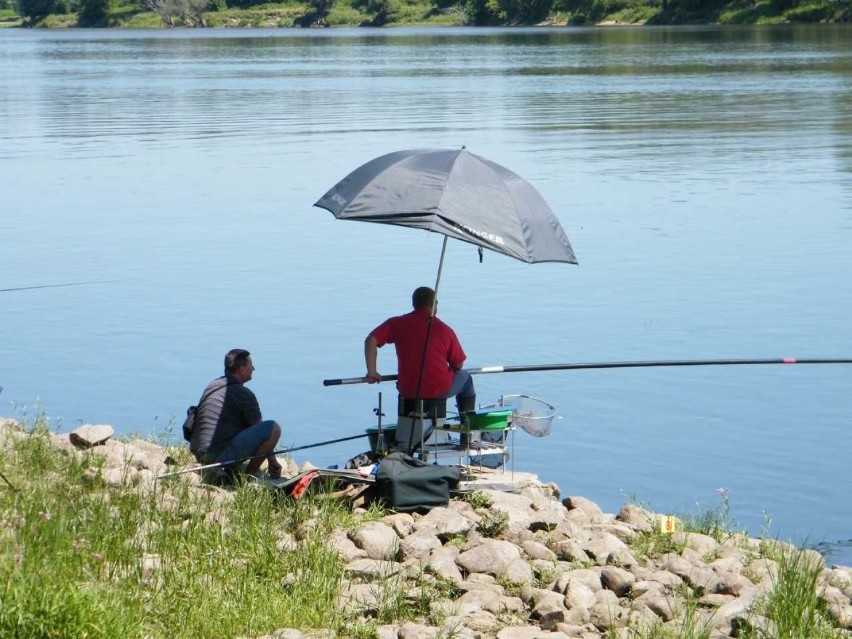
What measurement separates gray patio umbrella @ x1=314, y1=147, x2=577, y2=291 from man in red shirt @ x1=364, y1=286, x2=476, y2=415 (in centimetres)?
65

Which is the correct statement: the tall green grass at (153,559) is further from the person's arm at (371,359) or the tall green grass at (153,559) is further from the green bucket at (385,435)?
the green bucket at (385,435)

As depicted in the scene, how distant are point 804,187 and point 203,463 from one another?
51.2 ft

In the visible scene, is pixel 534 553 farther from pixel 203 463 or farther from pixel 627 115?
pixel 627 115

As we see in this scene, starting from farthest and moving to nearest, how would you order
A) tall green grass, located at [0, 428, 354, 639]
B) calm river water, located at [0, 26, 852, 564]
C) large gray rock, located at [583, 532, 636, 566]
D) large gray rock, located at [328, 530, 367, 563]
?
calm river water, located at [0, 26, 852, 564] < large gray rock, located at [583, 532, 636, 566] < large gray rock, located at [328, 530, 367, 563] < tall green grass, located at [0, 428, 354, 639]

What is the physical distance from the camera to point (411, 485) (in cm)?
810

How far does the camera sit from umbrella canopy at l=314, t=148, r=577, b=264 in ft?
27.9

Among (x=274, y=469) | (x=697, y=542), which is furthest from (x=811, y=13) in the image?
(x=697, y=542)

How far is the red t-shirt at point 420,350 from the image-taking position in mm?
9031

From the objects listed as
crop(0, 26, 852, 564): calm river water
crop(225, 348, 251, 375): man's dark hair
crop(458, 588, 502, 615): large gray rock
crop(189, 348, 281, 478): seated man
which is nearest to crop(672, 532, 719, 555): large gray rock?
crop(0, 26, 852, 564): calm river water

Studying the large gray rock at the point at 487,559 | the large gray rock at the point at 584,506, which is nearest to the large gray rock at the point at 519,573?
the large gray rock at the point at 487,559

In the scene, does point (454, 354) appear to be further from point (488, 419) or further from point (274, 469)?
point (274, 469)

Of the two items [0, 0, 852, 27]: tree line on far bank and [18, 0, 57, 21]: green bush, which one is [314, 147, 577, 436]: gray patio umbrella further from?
[18, 0, 57, 21]: green bush

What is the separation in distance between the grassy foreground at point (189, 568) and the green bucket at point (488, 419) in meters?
1.36

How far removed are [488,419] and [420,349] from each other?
1.91 feet
